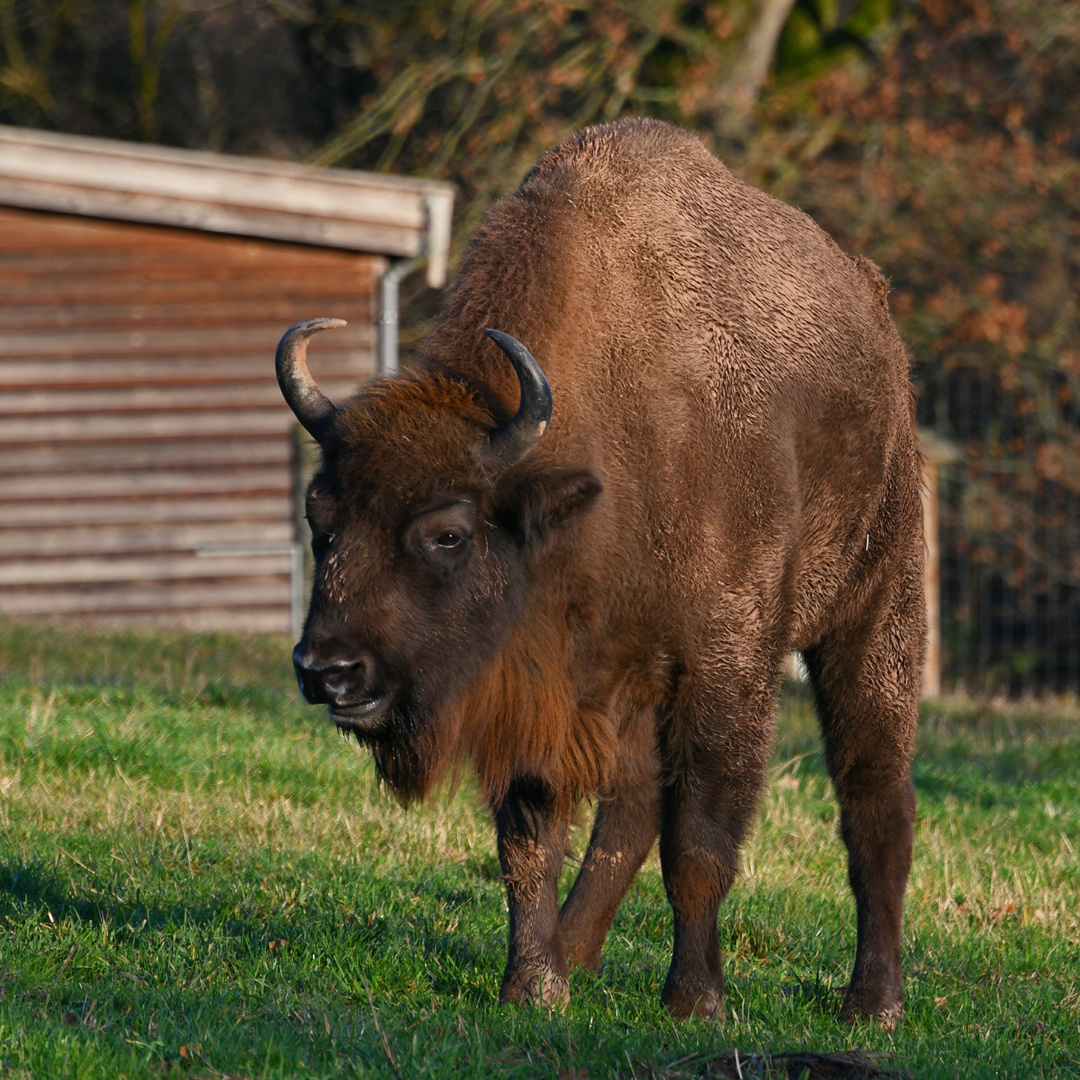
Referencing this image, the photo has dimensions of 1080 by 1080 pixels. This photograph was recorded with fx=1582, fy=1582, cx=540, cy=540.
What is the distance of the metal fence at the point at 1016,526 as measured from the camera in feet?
53.7

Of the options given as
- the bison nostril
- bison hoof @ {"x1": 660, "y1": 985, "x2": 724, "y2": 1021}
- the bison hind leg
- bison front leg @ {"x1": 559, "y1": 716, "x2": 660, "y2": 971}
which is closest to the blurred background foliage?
the bison hind leg

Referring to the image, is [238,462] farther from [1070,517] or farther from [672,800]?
[672,800]

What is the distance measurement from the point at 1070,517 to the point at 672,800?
13.4 m

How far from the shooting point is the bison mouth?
13.7 feet

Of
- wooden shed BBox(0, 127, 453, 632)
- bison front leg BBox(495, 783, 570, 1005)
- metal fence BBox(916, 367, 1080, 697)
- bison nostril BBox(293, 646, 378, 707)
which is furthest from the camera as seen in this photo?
metal fence BBox(916, 367, 1080, 697)

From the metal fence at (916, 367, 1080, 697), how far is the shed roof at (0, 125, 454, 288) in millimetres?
5762

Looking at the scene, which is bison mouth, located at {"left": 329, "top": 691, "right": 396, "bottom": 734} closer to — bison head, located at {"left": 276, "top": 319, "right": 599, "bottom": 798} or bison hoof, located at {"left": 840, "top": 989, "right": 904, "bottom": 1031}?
bison head, located at {"left": 276, "top": 319, "right": 599, "bottom": 798}

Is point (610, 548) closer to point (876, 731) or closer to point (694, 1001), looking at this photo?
point (694, 1001)

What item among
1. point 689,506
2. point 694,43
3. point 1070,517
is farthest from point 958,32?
point 689,506

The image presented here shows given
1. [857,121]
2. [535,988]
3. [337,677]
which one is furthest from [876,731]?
[857,121]

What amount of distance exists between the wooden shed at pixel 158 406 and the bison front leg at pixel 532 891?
938cm

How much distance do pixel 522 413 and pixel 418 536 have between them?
0.45 m

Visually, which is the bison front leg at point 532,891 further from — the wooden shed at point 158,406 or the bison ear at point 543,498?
the wooden shed at point 158,406

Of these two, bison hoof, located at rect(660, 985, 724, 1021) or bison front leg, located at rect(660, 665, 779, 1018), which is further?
bison front leg, located at rect(660, 665, 779, 1018)
